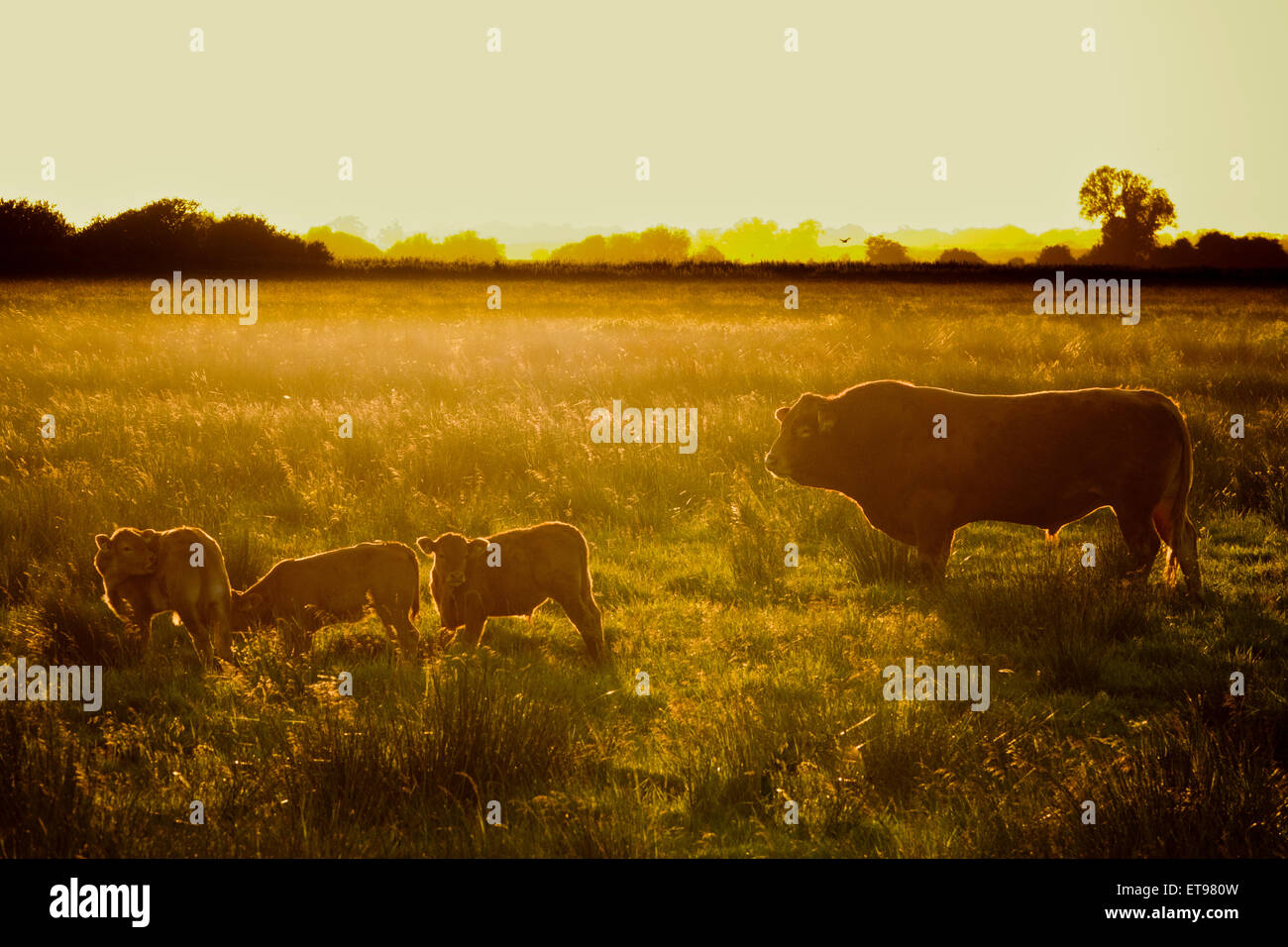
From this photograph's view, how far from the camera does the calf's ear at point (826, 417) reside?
7910 mm

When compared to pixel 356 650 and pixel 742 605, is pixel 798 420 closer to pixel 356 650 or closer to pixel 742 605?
pixel 742 605

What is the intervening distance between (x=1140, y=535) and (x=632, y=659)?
13.4 ft

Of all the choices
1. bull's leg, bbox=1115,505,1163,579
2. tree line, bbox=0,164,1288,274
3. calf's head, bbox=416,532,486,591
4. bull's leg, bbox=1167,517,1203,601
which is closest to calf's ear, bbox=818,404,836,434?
bull's leg, bbox=1115,505,1163,579

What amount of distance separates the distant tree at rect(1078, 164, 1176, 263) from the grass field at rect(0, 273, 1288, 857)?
80.5 m

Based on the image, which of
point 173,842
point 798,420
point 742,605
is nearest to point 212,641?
point 173,842

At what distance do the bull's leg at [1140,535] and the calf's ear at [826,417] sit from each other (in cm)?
227

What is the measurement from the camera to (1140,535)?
292 inches

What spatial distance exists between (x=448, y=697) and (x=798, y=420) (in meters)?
4.20

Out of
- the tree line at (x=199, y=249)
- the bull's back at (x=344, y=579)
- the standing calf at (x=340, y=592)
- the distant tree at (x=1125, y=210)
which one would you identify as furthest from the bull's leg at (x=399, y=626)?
the distant tree at (x=1125, y=210)

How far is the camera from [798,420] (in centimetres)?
800

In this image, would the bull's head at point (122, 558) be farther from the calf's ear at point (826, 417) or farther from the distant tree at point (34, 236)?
the distant tree at point (34, 236)

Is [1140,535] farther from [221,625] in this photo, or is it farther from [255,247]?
[255,247]

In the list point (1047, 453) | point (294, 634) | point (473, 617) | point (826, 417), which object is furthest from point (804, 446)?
point (294, 634)

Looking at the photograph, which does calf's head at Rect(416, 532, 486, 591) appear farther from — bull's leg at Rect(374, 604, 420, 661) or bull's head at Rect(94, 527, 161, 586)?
bull's head at Rect(94, 527, 161, 586)
